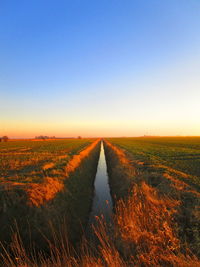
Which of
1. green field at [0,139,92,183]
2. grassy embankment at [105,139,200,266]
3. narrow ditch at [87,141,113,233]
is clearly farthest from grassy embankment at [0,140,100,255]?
grassy embankment at [105,139,200,266]

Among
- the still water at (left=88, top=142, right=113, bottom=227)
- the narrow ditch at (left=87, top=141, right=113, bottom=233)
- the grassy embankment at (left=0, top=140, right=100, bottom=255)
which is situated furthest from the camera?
the still water at (left=88, top=142, right=113, bottom=227)

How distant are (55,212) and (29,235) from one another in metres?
1.66

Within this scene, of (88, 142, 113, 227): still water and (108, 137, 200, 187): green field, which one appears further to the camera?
(108, 137, 200, 187): green field

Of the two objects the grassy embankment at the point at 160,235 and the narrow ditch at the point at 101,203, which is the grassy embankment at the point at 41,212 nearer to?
the narrow ditch at the point at 101,203

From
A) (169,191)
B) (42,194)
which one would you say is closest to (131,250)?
(169,191)

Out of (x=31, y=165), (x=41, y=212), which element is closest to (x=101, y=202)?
(x=41, y=212)

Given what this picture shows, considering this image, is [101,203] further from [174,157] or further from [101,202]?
[174,157]

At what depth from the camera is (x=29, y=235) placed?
6.71 metres

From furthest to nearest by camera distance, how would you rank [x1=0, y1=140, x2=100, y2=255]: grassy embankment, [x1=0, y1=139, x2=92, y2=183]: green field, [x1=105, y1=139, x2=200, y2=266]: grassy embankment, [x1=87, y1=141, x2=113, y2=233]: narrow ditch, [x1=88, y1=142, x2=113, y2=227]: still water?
[x1=0, y1=139, x2=92, y2=183]: green field
[x1=88, y1=142, x2=113, y2=227]: still water
[x1=87, y1=141, x2=113, y2=233]: narrow ditch
[x1=0, y1=140, x2=100, y2=255]: grassy embankment
[x1=105, y1=139, x2=200, y2=266]: grassy embankment

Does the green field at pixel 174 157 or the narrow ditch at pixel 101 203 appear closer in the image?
the narrow ditch at pixel 101 203

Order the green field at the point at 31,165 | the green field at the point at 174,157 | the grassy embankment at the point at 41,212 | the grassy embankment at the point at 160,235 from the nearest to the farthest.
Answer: the grassy embankment at the point at 160,235, the grassy embankment at the point at 41,212, the green field at the point at 31,165, the green field at the point at 174,157

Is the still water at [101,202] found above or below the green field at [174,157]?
below

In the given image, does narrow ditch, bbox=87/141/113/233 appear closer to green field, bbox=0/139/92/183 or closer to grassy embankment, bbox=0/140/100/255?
grassy embankment, bbox=0/140/100/255

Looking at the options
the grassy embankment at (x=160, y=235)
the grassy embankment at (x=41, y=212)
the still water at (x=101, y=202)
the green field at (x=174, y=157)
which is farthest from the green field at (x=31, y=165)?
the green field at (x=174, y=157)
